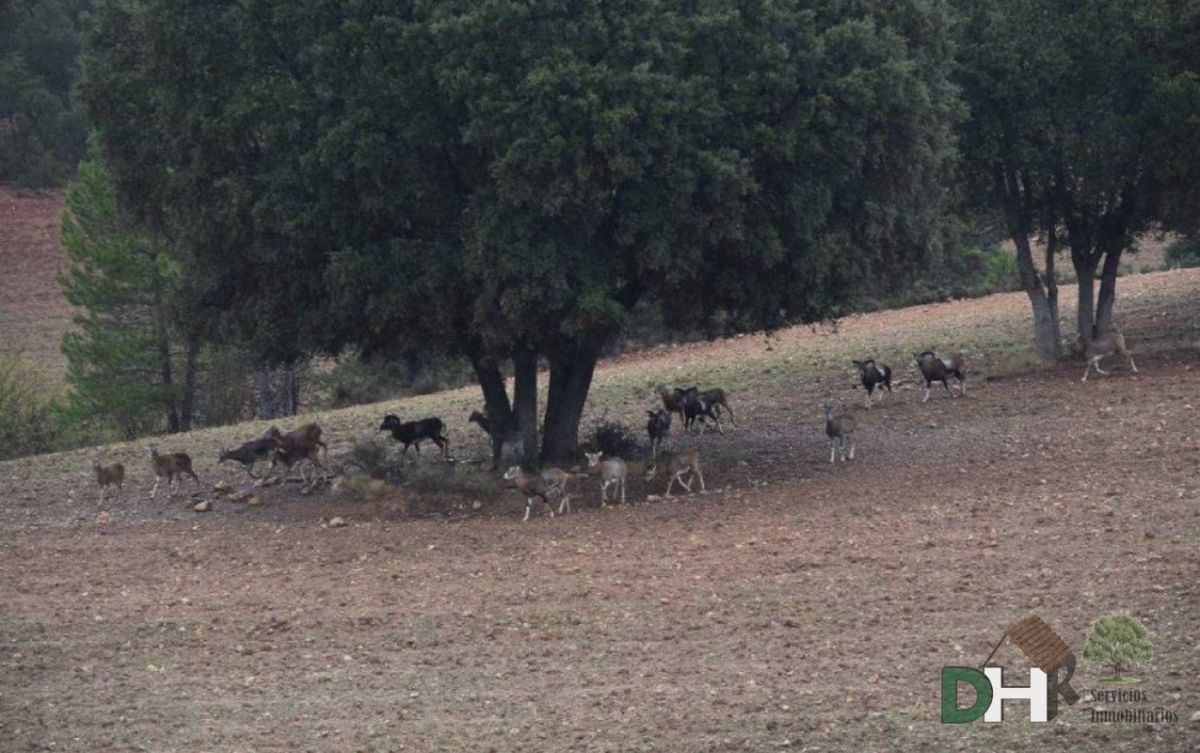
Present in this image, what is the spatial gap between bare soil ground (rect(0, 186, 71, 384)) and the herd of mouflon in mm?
37838

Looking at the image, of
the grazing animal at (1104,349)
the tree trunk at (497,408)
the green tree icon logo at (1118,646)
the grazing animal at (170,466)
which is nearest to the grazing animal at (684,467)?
the tree trunk at (497,408)

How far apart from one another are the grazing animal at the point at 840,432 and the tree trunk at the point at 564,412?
12.0 ft

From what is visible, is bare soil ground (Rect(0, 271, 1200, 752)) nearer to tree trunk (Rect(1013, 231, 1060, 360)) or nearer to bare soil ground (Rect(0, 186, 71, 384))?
tree trunk (Rect(1013, 231, 1060, 360))

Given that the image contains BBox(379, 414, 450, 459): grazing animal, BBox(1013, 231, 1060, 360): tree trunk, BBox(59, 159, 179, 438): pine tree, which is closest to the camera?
BBox(379, 414, 450, 459): grazing animal

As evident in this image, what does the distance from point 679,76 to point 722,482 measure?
19.1ft

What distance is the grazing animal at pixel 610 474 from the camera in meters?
22.8

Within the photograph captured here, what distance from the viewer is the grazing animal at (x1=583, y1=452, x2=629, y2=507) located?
74.9ft

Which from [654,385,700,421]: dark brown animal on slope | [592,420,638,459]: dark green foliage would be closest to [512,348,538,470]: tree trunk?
[592,420,638,459]: dark green foliage

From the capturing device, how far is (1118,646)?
44.0 ft

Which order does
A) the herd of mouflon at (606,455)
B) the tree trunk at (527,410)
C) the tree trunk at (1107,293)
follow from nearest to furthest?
the herd of mouflon at (606,455) → the tree trunk at (527,410) → the tree trunk at (1107,293)

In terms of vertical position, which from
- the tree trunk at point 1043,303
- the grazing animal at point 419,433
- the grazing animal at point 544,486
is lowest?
the grazing animal at point 544,486

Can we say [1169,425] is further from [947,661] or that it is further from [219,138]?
[219,138]

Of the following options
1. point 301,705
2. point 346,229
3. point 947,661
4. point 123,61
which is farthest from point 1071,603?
point 123,61

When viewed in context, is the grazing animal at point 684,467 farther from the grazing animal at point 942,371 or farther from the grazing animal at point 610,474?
the grazing animal at point 942,371
